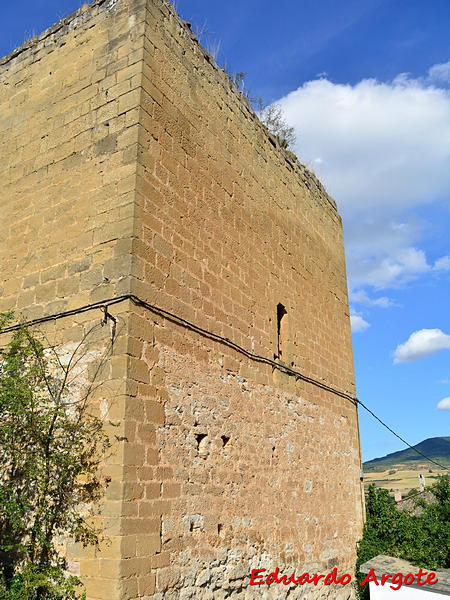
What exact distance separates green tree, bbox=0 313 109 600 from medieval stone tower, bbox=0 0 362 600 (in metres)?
0.21

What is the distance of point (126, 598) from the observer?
414 centimetres

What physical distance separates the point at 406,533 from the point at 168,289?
704 centimetres

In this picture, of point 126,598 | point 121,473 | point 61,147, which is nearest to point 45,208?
point 61,147

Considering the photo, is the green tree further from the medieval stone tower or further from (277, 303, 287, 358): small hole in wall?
(277, 303, 287, 358): small hole in wall

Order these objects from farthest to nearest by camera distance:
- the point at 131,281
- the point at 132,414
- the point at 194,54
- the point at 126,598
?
the point at 194,54, the point at 131,281, the point at 132,414, the point at 126,598

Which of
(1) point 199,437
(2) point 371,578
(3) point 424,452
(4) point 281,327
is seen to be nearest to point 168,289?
(1) point 199,437

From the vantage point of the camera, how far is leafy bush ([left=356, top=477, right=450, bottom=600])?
8.86 metres

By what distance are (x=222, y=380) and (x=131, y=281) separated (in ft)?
5.83

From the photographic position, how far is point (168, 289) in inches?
214

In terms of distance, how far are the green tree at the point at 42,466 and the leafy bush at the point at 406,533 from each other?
6185 mm

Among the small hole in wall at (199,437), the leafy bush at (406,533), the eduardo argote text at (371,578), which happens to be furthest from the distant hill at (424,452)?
the small hole in wall at (199,437)

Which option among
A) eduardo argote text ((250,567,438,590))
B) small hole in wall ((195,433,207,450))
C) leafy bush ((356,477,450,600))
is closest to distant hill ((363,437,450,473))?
leafy bush ((356,477,450,600))

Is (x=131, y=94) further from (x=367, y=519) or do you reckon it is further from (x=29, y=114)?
(x=367, y=519)

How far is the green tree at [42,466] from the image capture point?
4.44m
